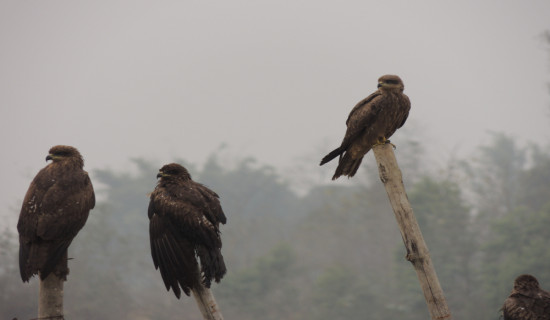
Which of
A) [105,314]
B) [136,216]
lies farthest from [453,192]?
[136,216]

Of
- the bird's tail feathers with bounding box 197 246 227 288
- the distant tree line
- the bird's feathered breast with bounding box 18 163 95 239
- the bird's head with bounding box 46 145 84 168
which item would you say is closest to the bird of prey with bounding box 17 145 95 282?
the bird's feathered breast with bounding box 18 163 95 239

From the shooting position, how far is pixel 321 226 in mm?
48250

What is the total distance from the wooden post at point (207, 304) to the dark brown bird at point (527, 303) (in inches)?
127

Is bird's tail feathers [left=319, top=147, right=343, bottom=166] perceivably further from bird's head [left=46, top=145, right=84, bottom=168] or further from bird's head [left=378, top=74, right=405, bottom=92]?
bird's head [left=46, top=145, right=84, bottom=168]

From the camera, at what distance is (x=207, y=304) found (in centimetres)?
584

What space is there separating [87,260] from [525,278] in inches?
1482

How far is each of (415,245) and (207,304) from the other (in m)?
2.11

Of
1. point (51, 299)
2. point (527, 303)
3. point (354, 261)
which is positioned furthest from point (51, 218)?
point (354, 261)

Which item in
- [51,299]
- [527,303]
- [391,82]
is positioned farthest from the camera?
[391,82]

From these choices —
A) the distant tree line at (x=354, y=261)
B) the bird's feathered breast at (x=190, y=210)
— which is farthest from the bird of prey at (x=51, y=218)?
the distant tree line at (x=354, y=261)

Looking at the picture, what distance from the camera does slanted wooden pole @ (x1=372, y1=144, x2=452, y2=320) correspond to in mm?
5434

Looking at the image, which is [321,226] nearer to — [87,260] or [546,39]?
[87,260]

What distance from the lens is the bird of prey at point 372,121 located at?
23.7 ft

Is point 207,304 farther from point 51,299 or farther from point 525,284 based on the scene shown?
point 525,284
